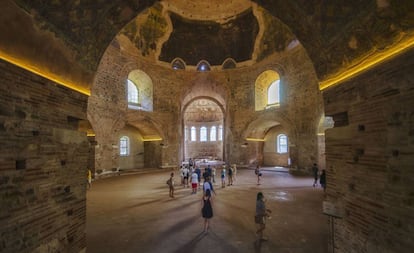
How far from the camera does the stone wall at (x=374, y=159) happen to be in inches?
119

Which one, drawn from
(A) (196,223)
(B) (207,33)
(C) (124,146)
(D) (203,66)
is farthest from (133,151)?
(A) (196,223)

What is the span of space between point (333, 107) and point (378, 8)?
201cm

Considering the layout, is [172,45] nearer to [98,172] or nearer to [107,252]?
[98,172]

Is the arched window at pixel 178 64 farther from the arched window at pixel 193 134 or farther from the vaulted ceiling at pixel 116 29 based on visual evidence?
the vaulted ceiling at pixel 116 29

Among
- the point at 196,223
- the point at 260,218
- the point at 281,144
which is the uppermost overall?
the point at 281,144

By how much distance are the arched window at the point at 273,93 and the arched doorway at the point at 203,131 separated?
40.7 ft

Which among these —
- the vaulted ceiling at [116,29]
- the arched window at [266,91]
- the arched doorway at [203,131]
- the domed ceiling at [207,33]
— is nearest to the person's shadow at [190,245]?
the vaulted ceiling at [116,29]

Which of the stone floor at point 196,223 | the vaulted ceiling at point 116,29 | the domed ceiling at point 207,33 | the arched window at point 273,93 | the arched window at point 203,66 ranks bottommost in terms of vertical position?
the stone floor at point 196,223

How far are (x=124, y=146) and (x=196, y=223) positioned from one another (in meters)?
15.8

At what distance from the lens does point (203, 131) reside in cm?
3284

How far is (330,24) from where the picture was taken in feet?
13.7

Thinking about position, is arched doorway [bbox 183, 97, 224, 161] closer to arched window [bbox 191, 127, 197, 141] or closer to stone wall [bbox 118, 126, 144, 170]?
arched window [bbox 191, 127, 197, 141]

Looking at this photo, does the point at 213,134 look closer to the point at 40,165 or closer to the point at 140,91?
the point at 140,91

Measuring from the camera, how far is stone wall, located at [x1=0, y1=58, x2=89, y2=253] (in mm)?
3062
